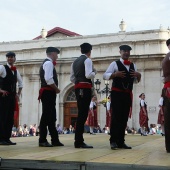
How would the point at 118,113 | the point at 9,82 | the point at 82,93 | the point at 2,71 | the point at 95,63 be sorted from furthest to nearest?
the point at 95,63 → the point at 9,82 → the point at 2,71 → the point at 82,93 → the point at 118,113

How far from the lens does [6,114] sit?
6516 mm

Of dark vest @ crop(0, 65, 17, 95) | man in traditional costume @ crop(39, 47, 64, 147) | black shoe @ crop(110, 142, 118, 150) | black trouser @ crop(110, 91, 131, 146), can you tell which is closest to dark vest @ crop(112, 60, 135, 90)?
black trouser @ crop(110, 91, 131, 146)

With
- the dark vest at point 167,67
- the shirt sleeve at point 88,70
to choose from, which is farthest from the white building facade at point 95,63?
the dark vest at point 167,67

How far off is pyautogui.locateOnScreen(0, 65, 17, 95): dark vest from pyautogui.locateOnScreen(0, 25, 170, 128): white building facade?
59.7 ft

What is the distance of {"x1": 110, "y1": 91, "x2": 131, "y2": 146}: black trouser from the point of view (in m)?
5.49

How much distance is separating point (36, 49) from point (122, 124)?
23.1 m

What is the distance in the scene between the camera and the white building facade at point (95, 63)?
24.2 metres

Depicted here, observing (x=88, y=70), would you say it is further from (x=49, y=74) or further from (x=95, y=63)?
(x=95, y=63)

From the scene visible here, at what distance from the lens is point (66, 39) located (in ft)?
90.5

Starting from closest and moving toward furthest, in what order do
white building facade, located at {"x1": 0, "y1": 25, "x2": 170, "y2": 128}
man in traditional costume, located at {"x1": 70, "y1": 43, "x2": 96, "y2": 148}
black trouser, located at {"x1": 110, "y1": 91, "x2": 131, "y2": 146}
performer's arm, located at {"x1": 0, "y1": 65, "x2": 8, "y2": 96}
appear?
black trouser, located at {"x1": 110, "y1": 91, "x2": 131, "y2": 146} → man in traditional costume, located at {"x1": 70, "y1": 43, "x2": 96, "y2": 148} → performer's arm, located at {"x1": 0, "y1": 65, "x2": 8, "y2": 96} → white building facade, located at {"x1": 0, "y1": 25, "x2": 170, "y2": 128}

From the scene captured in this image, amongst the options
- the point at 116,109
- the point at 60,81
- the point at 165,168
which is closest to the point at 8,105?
the point at 116,109

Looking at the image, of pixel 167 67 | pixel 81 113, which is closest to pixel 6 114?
pixel 81 113

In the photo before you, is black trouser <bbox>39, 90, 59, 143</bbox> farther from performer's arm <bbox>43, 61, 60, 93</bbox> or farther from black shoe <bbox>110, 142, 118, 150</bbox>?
black shoe <bbox>110, 142, 118, 150</bbox>

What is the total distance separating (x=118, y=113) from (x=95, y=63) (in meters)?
20.3
